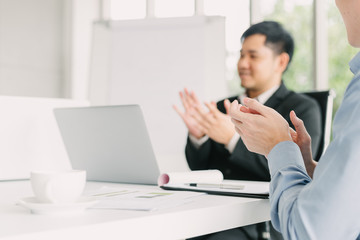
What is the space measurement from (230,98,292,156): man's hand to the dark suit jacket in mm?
962

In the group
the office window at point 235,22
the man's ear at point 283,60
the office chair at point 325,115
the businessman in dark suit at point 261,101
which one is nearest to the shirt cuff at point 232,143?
the businessman in dark suit at point 261,101

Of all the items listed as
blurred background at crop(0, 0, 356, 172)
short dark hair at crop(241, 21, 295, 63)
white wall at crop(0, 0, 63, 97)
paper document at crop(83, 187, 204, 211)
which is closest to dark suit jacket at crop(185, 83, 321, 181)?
short dark hair at crop(241, 21, 295, 63)

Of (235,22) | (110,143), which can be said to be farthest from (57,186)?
(235,22)

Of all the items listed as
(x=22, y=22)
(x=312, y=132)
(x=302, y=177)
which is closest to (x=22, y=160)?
(x=302, y=177)

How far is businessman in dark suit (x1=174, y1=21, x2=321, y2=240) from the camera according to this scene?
6.41 feet

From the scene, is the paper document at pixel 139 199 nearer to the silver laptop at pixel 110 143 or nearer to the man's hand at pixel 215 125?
the silver laptop at pixel 110 143

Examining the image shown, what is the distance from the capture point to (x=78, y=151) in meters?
1.46

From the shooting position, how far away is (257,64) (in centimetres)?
249

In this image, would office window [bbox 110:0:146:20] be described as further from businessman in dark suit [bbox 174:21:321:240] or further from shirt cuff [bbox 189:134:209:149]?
shirt cuff [bbox 189:134:209:149]

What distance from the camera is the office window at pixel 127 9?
471 centimetres

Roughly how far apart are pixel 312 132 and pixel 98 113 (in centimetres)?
111

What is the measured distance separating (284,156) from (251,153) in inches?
42.1

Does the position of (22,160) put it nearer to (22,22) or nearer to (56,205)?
(56,205)

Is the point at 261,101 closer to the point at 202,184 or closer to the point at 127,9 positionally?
the point at 202,184
